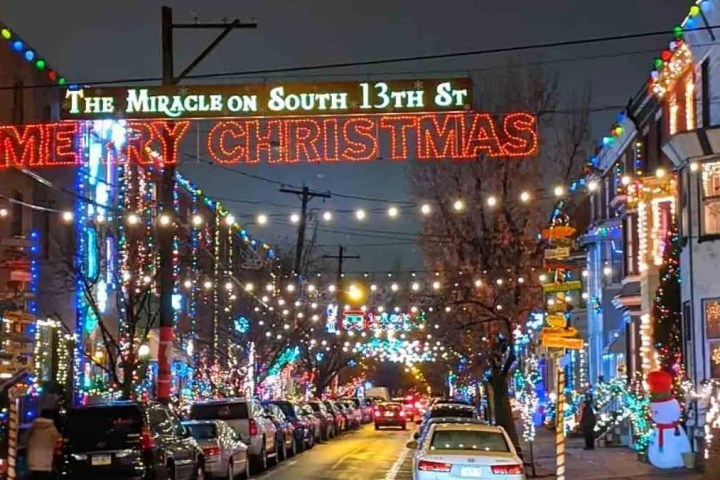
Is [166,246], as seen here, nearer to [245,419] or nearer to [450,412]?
[245,419]

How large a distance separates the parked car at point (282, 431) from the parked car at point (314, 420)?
467 cm

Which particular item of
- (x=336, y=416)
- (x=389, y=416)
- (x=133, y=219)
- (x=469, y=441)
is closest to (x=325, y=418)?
(x=336, y=416)

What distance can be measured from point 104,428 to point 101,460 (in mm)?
547

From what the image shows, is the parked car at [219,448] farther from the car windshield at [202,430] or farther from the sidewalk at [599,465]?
the sidewalk at [599,465]

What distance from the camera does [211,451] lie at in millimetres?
21938

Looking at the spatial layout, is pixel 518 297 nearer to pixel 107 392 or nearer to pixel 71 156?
pixel 107 392

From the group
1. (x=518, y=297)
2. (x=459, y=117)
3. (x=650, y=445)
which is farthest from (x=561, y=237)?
(x=518, y=297)

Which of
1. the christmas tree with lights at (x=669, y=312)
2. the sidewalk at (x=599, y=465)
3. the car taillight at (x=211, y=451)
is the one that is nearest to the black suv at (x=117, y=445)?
the car taillight at (x=211, y=451)

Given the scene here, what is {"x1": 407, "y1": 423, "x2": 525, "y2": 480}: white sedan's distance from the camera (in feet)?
55.7

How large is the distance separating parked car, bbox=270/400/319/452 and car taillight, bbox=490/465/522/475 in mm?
18185

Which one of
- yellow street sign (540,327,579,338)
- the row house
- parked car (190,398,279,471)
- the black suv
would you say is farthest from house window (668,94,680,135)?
the black suv

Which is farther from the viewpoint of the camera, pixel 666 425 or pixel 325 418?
pixel 325 418

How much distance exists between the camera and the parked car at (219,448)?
21.9 m

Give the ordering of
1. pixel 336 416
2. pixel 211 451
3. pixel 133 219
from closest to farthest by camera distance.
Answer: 1. pixel 211 451
2. pixel 133 219
3. pixel 336 416
